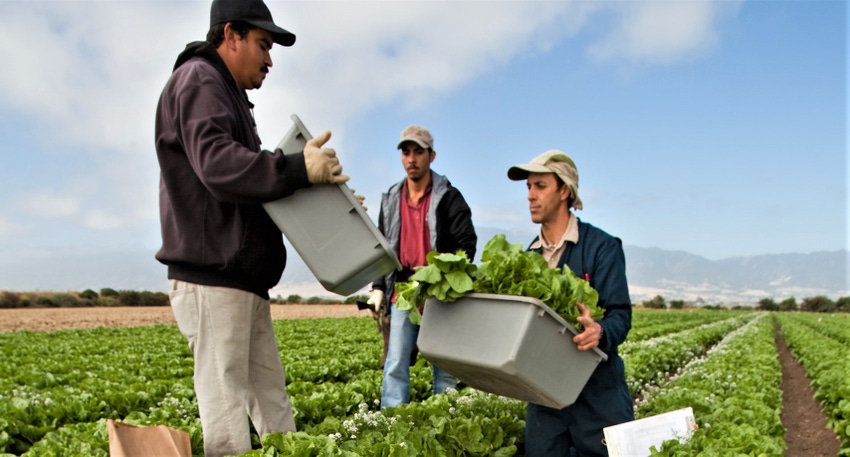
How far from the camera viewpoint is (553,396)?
2.54m

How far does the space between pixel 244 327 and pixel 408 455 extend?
0.91m

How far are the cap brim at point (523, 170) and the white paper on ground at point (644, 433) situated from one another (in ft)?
4.15

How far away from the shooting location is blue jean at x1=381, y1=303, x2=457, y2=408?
13.6 ft

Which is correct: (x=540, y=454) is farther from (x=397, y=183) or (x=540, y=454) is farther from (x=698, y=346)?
(x=698, y=346)

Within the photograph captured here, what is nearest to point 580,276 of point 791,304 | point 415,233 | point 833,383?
point 415,233

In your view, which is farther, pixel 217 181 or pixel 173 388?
pixel 173 388

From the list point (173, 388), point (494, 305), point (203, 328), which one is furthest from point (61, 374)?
point (494, 305)

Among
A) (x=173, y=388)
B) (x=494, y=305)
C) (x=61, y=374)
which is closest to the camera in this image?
(x=494, y=305)

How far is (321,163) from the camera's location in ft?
8.01

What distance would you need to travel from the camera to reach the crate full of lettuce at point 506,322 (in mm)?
2438

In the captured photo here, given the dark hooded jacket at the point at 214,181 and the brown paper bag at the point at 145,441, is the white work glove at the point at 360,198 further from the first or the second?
the brown paper bag at the point at 145,441

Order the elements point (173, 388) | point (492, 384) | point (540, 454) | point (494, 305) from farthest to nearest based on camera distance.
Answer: point (173, 388) → point (540, 454) → point (492, 384) → point (494, 305)

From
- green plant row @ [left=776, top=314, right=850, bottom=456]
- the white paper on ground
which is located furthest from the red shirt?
green plant row @ [left=776, top=314, right=850, bottom=456]

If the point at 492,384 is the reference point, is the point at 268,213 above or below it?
above
